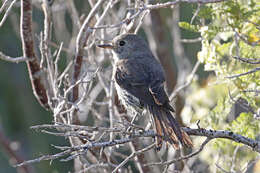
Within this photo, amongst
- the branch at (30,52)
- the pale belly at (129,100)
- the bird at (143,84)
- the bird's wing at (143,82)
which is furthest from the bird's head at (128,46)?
the branch at (30,52)

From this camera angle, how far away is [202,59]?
4324mm

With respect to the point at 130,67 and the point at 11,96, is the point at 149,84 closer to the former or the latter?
the point at 130,67

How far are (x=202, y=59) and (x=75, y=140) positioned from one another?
1.46m

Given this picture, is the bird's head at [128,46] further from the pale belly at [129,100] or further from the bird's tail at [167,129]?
the bird's tail at [167,129]

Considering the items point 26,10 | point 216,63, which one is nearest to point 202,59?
point 216,63

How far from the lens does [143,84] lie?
16.3 feet

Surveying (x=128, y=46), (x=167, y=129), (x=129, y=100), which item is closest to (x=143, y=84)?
(x=129, y=100)

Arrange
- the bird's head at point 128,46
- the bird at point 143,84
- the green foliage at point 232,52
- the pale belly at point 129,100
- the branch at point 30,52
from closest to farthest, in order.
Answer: the green foliage at point 232,52, the bird at point 143,84, the branch at point 30,52, the pale belly at point 129,100, the bird's head at point 128,46

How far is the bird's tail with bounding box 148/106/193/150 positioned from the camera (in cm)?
404

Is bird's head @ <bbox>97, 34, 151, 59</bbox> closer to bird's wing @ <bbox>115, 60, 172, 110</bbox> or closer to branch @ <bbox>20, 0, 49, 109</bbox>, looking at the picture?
bird's wing @ <bbox>115, 60, 172, 110</bbox>

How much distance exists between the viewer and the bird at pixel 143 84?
4314mm

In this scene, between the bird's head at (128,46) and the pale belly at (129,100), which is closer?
the pale belly at (129,100)

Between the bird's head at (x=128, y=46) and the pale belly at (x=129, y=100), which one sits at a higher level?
the bird's head at (x=128, y=46)

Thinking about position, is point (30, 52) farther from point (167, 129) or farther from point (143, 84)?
point (167, 129)
